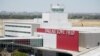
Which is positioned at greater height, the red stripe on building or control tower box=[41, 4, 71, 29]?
control tower box=[41, 4, 71, 29]

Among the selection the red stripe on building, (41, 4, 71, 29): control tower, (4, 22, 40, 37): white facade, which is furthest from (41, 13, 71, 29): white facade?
the red stripe on building

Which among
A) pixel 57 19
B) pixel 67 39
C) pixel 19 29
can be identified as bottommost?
pixel 67 39

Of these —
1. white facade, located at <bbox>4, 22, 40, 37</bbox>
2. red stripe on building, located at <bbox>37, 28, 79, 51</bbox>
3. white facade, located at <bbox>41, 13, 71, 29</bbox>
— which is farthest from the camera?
white facade, located at <bbox>41, 13, 71, 29</bbox>

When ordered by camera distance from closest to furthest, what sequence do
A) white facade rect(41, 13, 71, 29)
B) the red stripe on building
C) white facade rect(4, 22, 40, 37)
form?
the red stripe on building < white facade rect(4, 22, 40, 37) < white facade rect(41, 13, 71, 29)

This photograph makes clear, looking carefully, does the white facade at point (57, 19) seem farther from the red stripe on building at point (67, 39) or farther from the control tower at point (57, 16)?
the red stripe on building at point (67, 39)

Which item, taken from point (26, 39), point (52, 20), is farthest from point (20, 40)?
point (52, 20)

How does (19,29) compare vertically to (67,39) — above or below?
above

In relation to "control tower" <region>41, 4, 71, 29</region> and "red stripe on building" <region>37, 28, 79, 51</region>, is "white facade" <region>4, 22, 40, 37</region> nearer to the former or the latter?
"control tower" <region>41, 4, 71, 29</region>

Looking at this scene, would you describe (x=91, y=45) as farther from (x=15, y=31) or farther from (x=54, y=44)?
(x=15, y=31)

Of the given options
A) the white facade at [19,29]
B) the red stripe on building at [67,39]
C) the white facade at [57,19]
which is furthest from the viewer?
the white facade at [57,19]

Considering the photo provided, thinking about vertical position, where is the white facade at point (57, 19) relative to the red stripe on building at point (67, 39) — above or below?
above

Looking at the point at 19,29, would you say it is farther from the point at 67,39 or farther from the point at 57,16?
the point at 67,39

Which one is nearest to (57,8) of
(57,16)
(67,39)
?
(57,16)

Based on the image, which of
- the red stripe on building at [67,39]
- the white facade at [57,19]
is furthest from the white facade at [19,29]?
the red stripe on building at [67,39]
